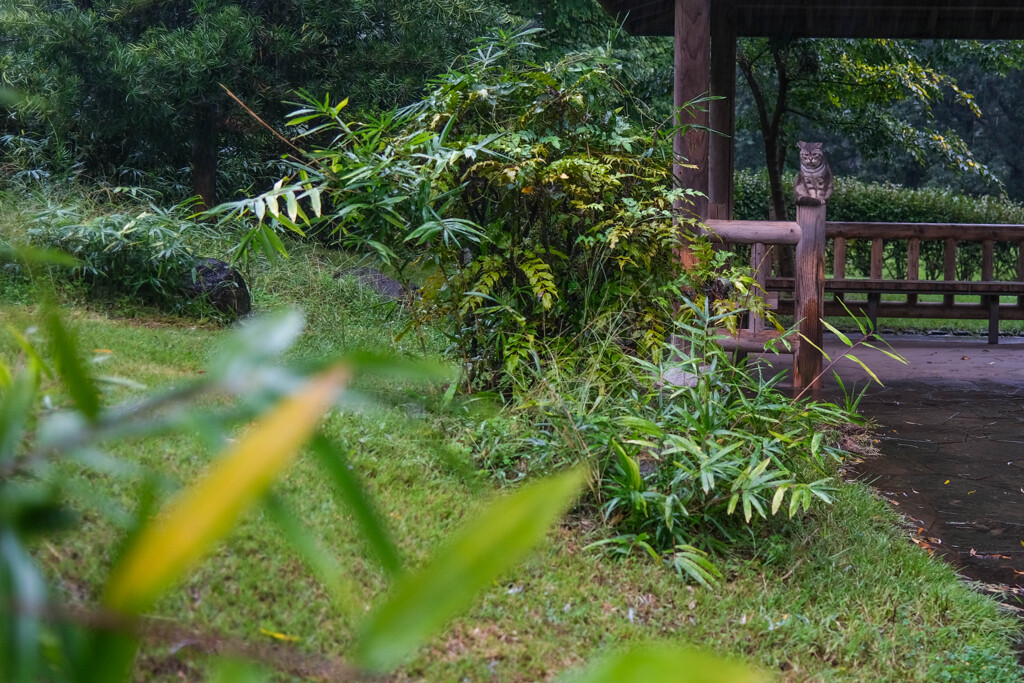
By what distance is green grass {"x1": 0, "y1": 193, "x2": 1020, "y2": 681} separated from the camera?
7.50 ft

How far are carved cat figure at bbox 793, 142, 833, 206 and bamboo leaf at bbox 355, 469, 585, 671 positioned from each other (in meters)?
5.49

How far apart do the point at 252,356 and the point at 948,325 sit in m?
12.6

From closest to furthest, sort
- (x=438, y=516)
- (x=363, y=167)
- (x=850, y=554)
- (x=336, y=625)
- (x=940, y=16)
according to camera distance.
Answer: (x=336, y=625), (x=438, y=516), (x=850, y=554), (x=363, y=167), (x=940, y=16)

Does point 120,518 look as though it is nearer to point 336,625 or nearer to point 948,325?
point 336,625

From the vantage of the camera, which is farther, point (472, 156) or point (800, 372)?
point (800, 372)

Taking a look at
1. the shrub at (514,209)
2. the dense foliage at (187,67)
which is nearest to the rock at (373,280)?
the dense foliage at (187,67)

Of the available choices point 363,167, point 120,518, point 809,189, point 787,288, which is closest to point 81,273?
point 363,167

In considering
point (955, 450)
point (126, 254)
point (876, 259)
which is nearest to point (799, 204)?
point (955, 450)

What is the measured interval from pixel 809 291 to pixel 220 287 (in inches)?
154

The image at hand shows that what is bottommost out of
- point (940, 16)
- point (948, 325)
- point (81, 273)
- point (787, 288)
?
point (948, 325)

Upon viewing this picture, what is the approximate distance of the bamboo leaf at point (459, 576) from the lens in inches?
21.0

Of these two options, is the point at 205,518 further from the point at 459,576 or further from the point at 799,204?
the point at 799,204

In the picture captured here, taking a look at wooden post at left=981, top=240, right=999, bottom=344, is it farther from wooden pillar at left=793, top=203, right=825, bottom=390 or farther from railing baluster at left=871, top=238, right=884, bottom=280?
wooden pillar at left=793, top=203, right=825, bottom=390

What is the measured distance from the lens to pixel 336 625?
2.35 metres
